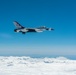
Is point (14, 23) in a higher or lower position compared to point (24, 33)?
higher

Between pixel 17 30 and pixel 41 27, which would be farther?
pixel 41 27

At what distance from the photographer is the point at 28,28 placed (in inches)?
2881

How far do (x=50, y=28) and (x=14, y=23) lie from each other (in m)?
13.2

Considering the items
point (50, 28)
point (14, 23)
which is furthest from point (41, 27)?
point (14, 23)

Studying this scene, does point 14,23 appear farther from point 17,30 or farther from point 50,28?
point 50,28

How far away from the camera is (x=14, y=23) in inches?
2990

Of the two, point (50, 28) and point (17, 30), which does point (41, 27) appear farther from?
point (17, 30)

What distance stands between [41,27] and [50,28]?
12.1 feet

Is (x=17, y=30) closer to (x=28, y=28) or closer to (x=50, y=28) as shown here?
(x=28, y=28)

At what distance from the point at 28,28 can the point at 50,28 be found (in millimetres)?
8890

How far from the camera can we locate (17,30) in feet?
232

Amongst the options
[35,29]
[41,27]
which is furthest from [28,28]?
[41,27]

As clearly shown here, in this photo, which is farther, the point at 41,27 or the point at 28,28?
the point at 41,27

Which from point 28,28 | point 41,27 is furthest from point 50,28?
point 28,28
